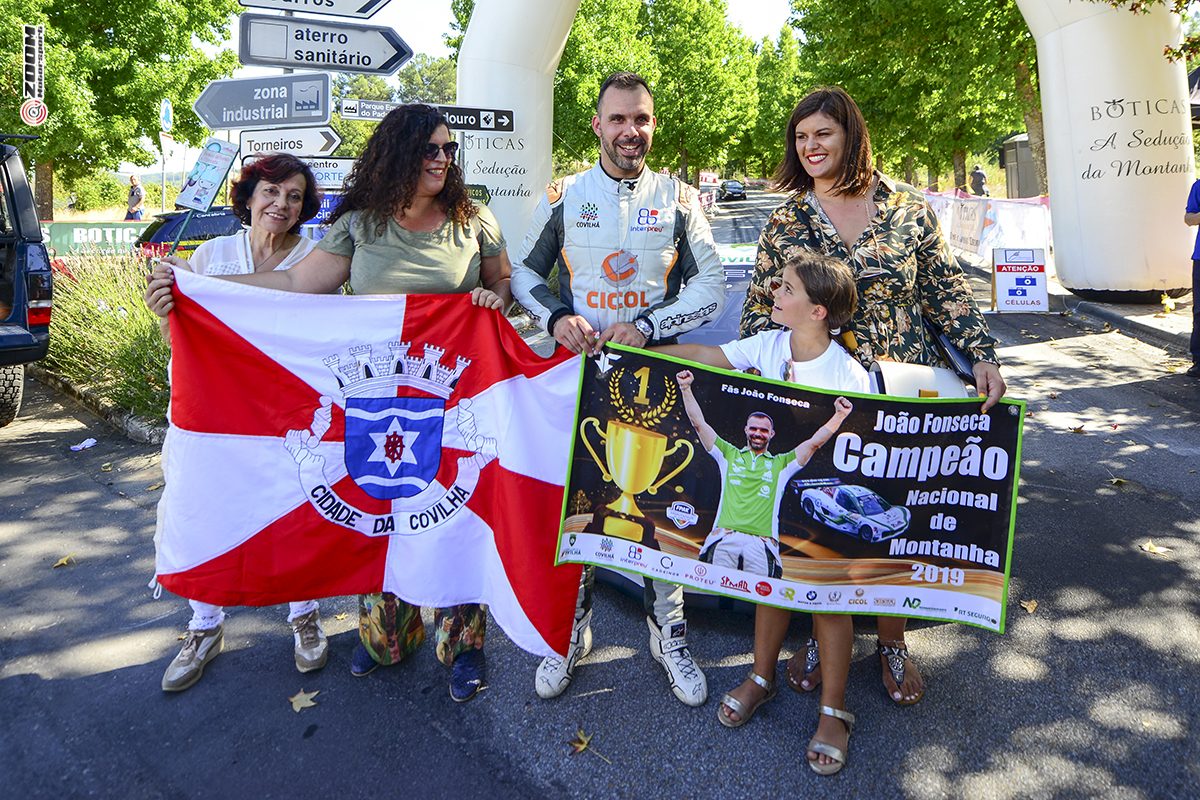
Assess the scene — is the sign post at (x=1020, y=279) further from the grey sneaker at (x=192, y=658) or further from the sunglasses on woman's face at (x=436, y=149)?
the grey sneaker at (x=192, y=658)

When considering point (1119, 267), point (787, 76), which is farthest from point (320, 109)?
point (787, 76)

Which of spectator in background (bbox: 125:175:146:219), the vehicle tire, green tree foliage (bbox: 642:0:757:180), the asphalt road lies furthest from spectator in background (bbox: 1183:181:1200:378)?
green tree foliage (bbox: 642:0:757:180)

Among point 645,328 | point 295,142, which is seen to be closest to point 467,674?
point 645,328

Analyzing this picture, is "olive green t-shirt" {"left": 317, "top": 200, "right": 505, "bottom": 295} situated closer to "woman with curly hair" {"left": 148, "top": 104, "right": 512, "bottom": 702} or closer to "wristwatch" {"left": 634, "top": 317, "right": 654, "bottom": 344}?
"woman with curly hair" {"left": 148, "top": 104, "right": 512, "bottom": 702}

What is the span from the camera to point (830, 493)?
2.73m

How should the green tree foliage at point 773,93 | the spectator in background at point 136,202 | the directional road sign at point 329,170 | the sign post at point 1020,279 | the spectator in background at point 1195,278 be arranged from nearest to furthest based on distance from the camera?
the directional road sign at point 329,170 < the spectator in background at point 1195,278 < the sign post at point 1020,279 < the spectator in background at point 136,202 < the green tree foliage at point 773,93

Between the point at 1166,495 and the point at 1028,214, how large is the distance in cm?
1249

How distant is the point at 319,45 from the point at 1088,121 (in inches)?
401

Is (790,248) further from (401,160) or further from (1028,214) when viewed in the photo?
(1028,214)

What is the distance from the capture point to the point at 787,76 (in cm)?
5938

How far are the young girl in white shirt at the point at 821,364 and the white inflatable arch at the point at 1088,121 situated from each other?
8944mm

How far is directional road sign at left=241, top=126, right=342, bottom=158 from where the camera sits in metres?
7.14

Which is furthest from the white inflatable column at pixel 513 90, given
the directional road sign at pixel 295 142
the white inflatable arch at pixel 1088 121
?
the directional road sign at pixel 295 142

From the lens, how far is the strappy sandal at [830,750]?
8.89 feet
